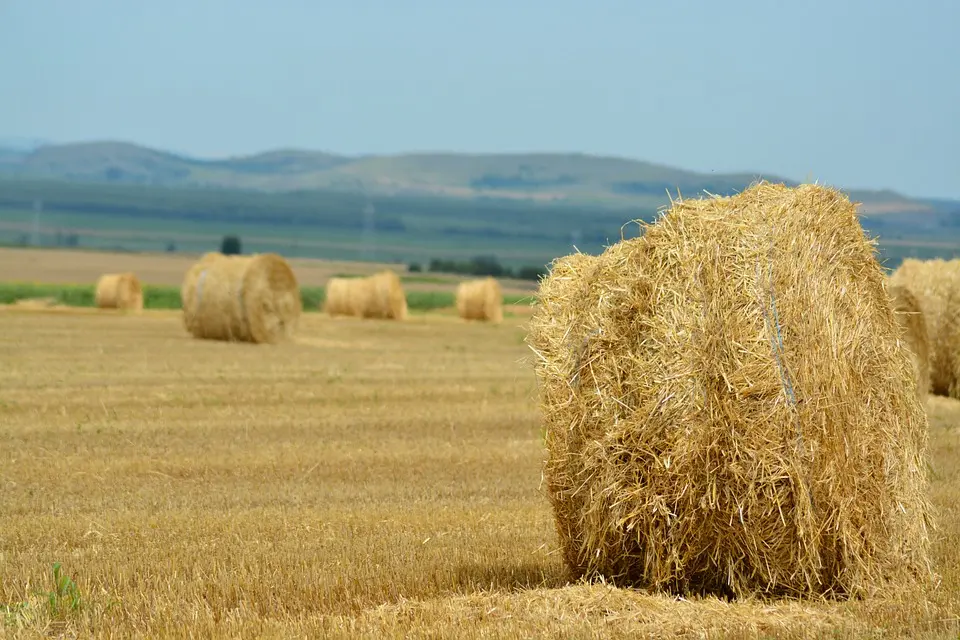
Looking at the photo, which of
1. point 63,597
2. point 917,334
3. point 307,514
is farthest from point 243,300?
point 63,597

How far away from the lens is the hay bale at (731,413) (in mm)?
6797

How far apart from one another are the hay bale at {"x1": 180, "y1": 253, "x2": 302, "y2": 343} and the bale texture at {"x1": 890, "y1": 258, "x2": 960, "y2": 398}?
11083mm

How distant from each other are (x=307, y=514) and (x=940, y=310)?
425 inches

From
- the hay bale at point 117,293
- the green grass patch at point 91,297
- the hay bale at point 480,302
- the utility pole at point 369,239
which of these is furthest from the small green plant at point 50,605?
the utility pole at point 369,239

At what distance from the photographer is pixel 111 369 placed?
1881 centimetres

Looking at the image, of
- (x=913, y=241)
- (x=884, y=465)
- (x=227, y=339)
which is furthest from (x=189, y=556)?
(x=913, y=241)

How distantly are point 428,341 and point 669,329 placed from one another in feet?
67.3

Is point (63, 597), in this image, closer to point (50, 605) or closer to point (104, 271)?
point (50, 605)

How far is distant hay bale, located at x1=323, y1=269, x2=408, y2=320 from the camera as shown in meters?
33.7

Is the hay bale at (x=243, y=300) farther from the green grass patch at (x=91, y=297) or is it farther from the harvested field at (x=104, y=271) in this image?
the harvested field at (x=104, y=271)

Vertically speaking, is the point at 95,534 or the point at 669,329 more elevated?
the point at 669,329

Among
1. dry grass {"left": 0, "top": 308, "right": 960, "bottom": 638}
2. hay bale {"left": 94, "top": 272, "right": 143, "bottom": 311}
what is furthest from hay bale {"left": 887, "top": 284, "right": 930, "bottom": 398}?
hay bale {"left": 94, "top": 272, "right": 143, "bottom": 311}

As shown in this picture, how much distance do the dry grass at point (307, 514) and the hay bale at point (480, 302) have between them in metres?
15.4

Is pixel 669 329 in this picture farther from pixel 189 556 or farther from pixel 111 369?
pixel 111 369
